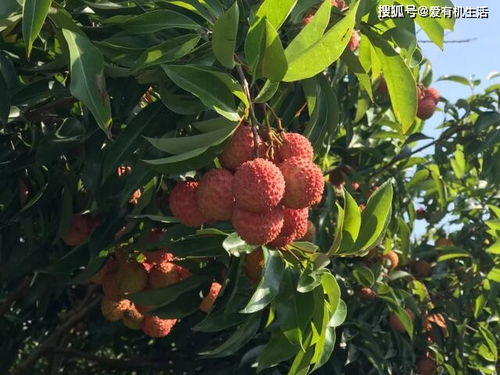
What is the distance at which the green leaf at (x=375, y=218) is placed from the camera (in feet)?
4.60

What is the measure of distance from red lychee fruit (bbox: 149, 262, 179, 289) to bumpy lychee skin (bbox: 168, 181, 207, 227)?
534 mm

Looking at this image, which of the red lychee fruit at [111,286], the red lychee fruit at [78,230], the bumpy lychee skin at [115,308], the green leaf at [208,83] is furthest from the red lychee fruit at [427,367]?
the green leaf at [208,83]

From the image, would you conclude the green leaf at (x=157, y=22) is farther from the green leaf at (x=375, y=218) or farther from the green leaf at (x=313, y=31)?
the green leaf at (x=375, y=218)

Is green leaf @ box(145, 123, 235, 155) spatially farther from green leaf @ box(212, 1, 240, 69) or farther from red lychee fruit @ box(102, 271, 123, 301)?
red lychee fruit @ box(102, 271, 123, 301)

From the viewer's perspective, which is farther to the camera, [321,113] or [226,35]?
[321,113]

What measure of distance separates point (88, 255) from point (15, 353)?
Answer: 1.57 m

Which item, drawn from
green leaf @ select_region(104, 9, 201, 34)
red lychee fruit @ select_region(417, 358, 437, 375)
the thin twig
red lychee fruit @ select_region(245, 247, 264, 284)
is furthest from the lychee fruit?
red lychee fruit @ select_region(417, 358, 437, 375)

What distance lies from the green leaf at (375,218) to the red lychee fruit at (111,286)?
0.85 m

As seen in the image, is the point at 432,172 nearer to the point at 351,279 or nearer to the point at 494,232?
the point at 494,232

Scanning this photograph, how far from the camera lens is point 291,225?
4.34 feet

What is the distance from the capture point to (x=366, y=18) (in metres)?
1.61

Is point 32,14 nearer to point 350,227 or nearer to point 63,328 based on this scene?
point 350,227

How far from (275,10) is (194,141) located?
0.80 feet

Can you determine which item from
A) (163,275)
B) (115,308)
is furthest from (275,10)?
(115,308)
